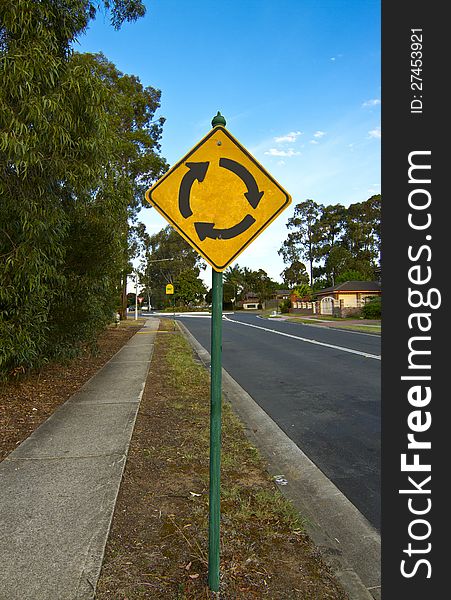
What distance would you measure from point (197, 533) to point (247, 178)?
2.32 meters

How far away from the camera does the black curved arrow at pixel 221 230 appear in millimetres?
2547

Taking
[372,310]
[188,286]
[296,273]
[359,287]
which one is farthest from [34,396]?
[296,273]

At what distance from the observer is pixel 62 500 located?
3.51 m

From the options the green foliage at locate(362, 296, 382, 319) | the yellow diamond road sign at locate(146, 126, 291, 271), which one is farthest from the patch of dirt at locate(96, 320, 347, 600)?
the green foliage at locate(362, 296, 382, 319)

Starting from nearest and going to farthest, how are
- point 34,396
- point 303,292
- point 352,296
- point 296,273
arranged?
point 34,396 < point 352,296 < point 303,292 < point 296,273

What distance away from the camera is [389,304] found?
311 cm

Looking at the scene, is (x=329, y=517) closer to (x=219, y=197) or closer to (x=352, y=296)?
(x=219, y=197)

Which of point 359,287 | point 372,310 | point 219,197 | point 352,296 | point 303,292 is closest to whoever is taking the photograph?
point 219,197

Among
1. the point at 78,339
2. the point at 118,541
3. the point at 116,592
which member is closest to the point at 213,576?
the point at 116,592

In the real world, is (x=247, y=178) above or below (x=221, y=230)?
above

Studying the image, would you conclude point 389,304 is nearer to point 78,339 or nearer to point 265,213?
point 265,213

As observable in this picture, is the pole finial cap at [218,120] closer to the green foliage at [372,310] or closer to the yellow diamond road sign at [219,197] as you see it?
the yellow diamond road sign at [219,197]

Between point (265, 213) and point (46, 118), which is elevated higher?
point (46, 118)

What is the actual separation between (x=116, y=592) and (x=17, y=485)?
5.56 feet
